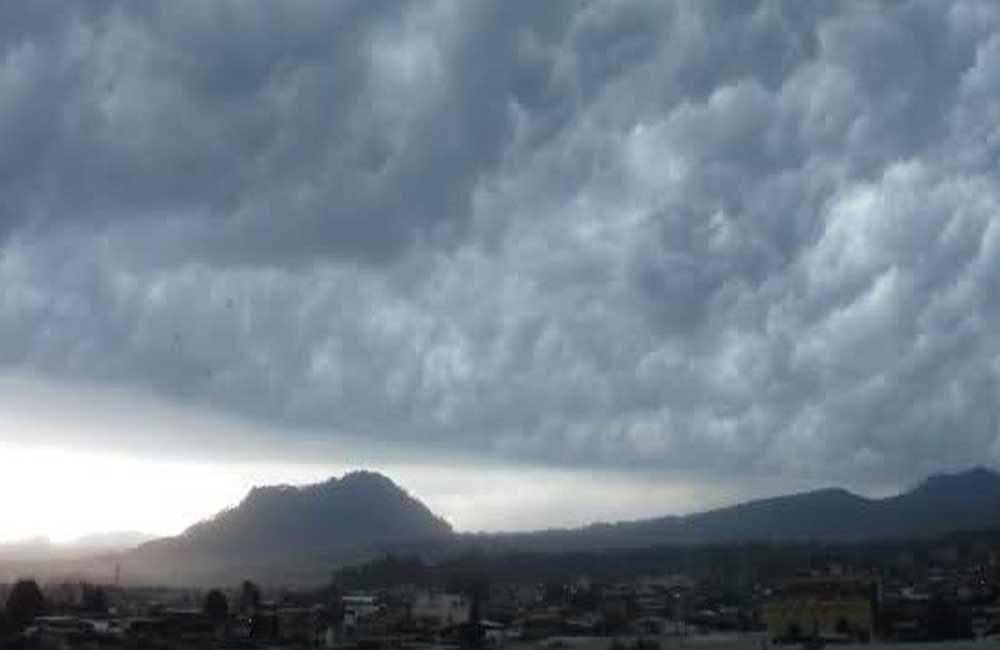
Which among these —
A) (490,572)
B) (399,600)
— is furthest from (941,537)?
(399,600)

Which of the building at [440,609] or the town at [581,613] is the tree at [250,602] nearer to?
the town at [581,613]

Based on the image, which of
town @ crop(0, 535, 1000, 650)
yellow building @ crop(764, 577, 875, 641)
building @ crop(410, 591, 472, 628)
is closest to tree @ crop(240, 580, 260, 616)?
town @ crop(0, 535, 1000, 650)

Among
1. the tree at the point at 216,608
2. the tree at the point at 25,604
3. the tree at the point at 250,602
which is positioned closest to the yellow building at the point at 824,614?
the tree at the point at 250,602

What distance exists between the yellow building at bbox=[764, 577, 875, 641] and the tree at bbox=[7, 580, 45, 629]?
129 ft

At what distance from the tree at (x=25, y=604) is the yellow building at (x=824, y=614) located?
39.4 meters

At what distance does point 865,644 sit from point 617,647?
12.3 meters

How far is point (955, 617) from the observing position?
85.5m

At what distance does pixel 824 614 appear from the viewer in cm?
9312

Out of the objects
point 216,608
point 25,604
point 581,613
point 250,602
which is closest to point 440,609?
point 581,613

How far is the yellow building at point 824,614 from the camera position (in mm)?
90662

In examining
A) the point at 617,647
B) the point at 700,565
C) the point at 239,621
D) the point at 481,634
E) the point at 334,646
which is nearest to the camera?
the point at 617,647

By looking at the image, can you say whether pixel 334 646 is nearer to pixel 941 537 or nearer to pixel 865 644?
pixel 865 644

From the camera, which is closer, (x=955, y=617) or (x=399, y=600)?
(x=955, y=617)

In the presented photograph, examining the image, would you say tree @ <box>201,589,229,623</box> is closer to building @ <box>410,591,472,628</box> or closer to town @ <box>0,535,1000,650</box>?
town @ <box>0,535,1000,650</box>
